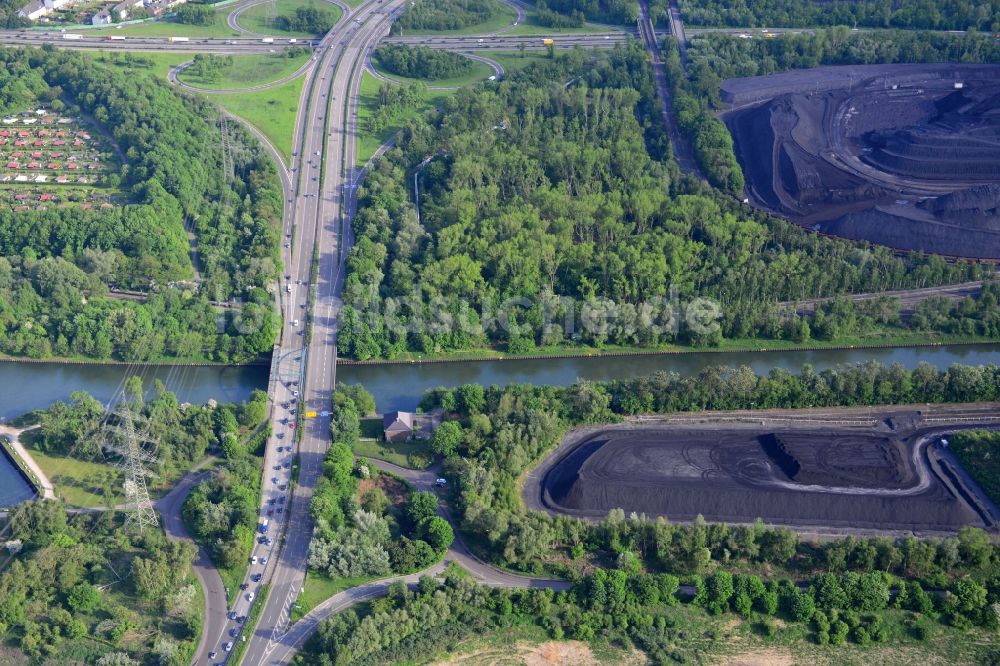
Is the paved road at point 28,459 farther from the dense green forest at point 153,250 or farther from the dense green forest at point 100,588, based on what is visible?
the dense green forest at point 153,250

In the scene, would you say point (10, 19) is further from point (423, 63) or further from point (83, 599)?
point (83, 599)

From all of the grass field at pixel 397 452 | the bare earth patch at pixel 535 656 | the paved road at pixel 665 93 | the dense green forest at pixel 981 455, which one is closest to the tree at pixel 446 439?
the grass field at pixel 397 452

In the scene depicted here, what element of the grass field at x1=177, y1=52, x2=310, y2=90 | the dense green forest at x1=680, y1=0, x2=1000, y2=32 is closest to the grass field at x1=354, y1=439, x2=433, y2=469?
the grass field at x1=177, y1=52, x2=310, y2=90

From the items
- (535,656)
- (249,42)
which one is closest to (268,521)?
(535,656)

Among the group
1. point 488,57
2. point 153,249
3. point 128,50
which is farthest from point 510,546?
point 128,50

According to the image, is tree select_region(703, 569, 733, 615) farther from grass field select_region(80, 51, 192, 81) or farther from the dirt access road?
grass field select_region(80, 51, 192, 81)

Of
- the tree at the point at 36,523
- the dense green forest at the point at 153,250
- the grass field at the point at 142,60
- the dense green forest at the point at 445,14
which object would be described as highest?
the dense green forest at the point at 445,14

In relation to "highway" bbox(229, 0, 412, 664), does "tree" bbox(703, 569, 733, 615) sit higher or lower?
lower
